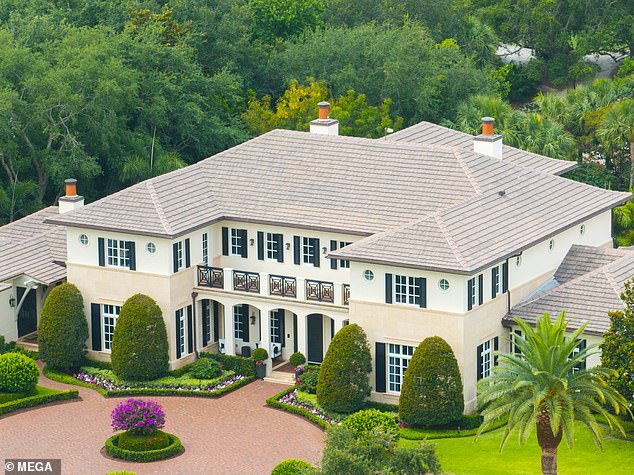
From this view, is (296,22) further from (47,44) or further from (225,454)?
(225,454)

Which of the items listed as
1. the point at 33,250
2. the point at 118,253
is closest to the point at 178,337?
the point at 118,253

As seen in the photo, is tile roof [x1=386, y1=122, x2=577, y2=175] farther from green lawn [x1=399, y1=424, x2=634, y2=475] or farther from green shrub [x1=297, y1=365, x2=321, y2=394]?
green lawn [x1=399, y1=424, x2=634, y2=475]

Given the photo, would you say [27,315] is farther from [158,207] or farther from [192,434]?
[192,434]

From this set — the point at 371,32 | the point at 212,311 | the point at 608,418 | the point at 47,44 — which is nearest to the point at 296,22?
the point at 371,32

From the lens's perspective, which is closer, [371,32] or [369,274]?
[369,274]

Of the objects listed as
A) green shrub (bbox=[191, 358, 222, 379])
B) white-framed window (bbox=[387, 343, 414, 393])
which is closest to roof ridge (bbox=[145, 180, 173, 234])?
green shrub (bbox=[191, 358, 222, 379])
